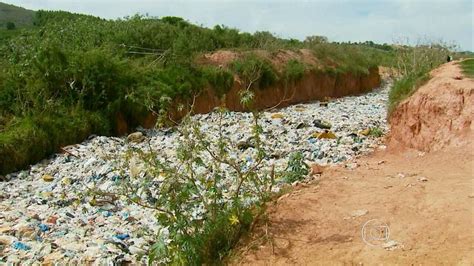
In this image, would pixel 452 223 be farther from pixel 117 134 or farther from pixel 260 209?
pixel 117 134

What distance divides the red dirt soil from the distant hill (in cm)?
3215

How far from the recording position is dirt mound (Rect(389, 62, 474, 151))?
8030mm

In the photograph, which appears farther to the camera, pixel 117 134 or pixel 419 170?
pixel 117 134

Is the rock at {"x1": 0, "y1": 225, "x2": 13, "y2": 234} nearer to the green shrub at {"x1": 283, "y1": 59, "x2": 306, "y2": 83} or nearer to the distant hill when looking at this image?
the green shrub at {"x1": 283, "y1": 59, "x2": 306, "y2": 83}

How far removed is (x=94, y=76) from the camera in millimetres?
11289

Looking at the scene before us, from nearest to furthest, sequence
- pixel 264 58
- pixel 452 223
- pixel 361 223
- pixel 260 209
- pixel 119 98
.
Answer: pixel 452 223, pixel 361 223, pixel 260 209, pixel 119 98, pixel 264 58

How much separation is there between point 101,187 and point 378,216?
4095 millimetres

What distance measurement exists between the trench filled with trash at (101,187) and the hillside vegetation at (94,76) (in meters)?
0.51

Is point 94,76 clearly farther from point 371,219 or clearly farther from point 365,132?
point 371,219

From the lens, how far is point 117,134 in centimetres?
1155

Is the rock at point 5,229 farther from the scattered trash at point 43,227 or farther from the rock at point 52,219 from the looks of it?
the rock at point 52,219

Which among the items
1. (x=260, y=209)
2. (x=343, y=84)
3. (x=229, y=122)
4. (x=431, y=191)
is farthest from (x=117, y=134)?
(x=343, y=84)

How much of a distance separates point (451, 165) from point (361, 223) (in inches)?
101

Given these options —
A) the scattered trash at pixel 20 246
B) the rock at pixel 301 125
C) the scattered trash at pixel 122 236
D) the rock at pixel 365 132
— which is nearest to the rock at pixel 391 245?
the scattered trash at pixel 122 236
